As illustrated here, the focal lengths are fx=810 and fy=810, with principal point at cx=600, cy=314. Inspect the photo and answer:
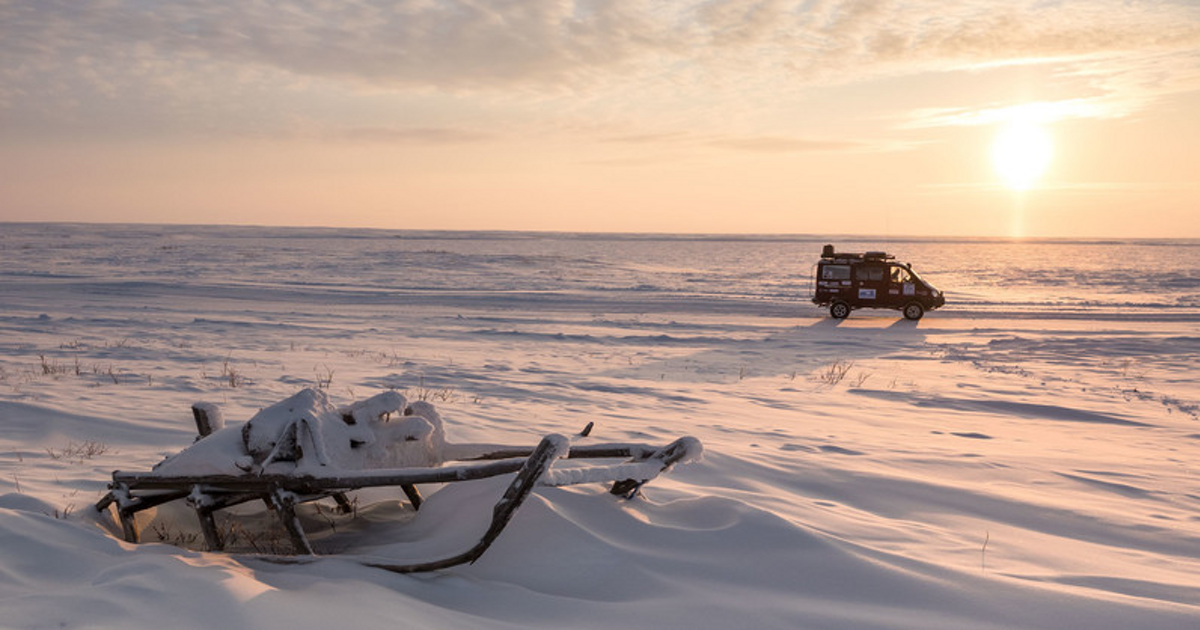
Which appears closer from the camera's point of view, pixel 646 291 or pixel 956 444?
pixel 956 444

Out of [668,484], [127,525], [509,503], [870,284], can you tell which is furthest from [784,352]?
[127,525]

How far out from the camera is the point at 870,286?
76.0 ft

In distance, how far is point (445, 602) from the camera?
11.4 ft

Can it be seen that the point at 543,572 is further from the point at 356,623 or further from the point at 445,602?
the point at 356,623

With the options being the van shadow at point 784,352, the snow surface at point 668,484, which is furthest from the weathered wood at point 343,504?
the van shadow at point 784,352

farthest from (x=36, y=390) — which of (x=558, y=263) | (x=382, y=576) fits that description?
(x=558, y=263)

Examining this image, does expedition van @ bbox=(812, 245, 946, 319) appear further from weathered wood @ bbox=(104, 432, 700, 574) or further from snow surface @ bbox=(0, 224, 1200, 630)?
weathered wood @ bbox=(104, 432, 700, 574)

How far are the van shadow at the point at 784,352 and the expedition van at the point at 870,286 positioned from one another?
58.7 inches

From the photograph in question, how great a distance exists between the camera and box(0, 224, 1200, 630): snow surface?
330 centimetres

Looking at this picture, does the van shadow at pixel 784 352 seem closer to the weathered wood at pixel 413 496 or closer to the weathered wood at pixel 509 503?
the weathered wood at pixel 413 496

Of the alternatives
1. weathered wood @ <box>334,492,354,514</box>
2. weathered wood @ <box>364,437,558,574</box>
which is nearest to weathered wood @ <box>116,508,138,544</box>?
weathered wood @ <box>334,492,354,514</box>

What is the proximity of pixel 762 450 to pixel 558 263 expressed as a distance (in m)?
43.0

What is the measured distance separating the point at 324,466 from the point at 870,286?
21419 mm

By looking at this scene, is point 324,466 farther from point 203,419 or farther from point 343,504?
point 203,419
